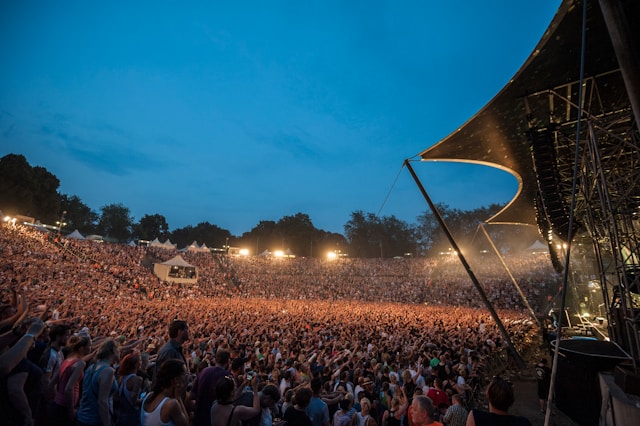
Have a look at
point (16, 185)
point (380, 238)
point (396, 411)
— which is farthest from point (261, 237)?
point (396, 411)

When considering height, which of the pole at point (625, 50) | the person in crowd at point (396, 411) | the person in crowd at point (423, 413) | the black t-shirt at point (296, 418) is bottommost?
the person in crowd at point (396, 411)

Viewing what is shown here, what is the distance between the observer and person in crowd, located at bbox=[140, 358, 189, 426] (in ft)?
6.68

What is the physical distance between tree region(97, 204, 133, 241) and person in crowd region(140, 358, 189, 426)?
8646cm

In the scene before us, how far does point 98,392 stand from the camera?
2.67 metres

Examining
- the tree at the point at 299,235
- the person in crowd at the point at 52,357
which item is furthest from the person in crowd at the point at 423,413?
the tree at the point at 299,235

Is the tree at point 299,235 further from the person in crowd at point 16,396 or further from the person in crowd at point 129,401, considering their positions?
the person in crowd at point 16,396

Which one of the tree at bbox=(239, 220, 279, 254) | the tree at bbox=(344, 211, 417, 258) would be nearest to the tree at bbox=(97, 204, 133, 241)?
the tree at bbox=(239, 220, 279, 254)

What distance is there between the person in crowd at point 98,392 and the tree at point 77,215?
70.0 meters

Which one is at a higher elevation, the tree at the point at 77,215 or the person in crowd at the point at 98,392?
the tree at the point at 77,215

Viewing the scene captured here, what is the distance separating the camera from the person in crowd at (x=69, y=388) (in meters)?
2.87

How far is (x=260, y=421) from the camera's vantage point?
9.29ft

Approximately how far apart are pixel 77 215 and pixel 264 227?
41.0 meters

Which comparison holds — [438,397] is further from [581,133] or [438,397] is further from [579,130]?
[581,133]

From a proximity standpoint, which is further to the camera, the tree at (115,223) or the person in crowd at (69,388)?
the tree at (115,223)
